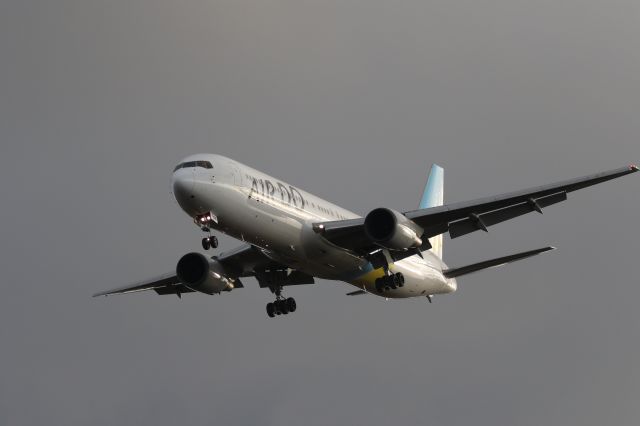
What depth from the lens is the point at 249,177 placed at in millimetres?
40188

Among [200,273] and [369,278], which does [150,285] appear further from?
[369,278]

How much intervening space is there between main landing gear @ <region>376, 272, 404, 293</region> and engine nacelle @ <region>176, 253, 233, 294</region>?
7.12 m

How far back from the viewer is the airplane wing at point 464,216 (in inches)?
1624

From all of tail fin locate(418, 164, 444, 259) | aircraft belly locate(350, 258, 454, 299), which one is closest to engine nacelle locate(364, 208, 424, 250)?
aircraft belly locate(350, 258, 454, 299)

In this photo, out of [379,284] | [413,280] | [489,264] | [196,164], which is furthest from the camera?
[413,280]

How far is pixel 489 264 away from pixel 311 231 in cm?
902

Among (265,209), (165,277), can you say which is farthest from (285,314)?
(265,209)

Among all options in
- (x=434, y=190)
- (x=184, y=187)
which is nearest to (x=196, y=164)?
(x=184, y=187)

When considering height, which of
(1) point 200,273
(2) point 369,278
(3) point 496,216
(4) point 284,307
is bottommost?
(4) point 284,307

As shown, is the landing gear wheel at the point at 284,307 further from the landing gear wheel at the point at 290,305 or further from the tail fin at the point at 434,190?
the tail fin at the point at 434,190

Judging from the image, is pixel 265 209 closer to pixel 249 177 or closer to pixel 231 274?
pixel 249 177

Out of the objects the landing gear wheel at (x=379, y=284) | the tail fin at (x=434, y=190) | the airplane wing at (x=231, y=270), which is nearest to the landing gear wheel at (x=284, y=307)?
the airplane wing at (x=231, y=270)

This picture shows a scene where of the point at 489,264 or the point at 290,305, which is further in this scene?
the point at 290,305

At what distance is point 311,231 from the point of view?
137 ft
